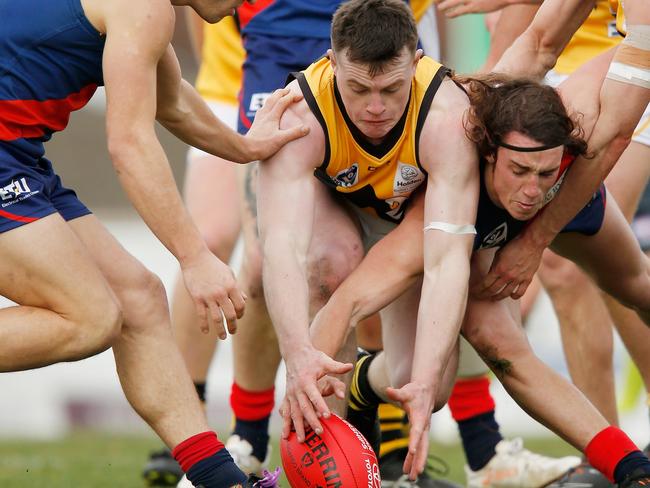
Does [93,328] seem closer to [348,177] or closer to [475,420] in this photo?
[348,177]

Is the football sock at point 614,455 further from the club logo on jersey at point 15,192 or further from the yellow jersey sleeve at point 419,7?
the yellow jersey sleeve at point 419,7

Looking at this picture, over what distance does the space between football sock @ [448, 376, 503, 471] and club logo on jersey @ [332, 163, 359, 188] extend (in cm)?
151

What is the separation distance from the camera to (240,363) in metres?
5.54

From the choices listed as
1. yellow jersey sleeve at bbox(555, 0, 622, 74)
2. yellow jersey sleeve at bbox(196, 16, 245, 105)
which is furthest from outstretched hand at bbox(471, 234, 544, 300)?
yellow jersey sleeve at bbox(196, 16, 245, 105)

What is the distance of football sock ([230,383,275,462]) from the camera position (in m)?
5.49

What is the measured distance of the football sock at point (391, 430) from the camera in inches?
216

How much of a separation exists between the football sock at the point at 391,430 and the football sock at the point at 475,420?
0.26 meters

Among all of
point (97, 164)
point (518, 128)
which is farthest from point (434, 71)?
point (97, 164)

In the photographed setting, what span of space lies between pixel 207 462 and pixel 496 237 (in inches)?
57.4

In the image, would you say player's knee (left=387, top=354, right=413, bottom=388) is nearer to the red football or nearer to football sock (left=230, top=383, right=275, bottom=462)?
the red football

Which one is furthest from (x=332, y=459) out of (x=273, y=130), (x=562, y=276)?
(x=562, y=276)

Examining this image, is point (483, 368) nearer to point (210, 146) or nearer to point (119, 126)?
point (210, 146)

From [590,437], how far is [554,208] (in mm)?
871

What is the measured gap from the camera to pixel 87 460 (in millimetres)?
7301
